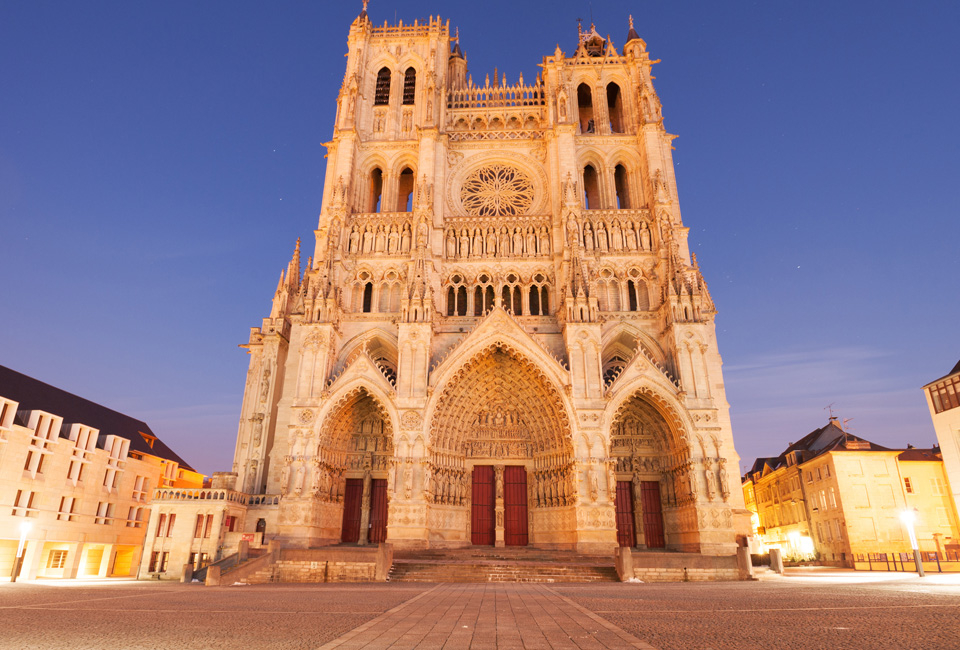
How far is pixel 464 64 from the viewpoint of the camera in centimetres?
4134

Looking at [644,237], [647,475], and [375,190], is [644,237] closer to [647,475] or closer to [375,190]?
[647,475]

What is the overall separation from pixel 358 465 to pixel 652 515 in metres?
14.9

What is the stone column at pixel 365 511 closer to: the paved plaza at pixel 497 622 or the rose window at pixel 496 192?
the paved plaza at pixel 497 622

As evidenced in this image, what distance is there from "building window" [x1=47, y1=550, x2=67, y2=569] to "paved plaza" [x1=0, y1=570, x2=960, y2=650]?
21.0 metres

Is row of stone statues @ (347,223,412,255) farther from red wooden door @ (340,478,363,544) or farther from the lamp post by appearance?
the lamp post

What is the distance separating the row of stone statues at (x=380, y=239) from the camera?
3039 cm

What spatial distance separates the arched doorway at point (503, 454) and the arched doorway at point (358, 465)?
3.32 m

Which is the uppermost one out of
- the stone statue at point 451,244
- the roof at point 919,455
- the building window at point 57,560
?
the stone statue at point 451,244

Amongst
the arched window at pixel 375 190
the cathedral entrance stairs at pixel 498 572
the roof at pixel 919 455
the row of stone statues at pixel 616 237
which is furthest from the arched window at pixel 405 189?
the roof at pixel 919 455

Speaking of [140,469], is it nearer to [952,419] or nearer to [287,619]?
[287,619]

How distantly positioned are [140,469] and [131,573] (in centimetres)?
596

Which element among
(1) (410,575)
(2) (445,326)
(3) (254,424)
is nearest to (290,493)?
(3) (254,424)

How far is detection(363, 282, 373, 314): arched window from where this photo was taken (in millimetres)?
29844

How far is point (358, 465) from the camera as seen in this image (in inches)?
1084
